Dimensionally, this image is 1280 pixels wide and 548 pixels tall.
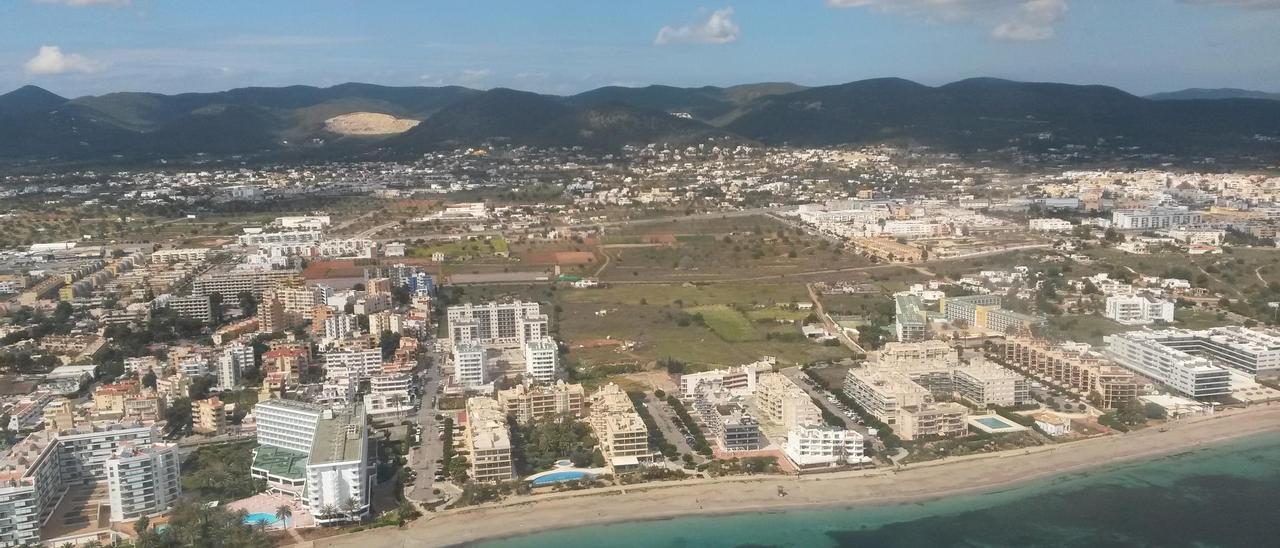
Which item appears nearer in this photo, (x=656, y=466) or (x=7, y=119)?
(x=656, y=466)

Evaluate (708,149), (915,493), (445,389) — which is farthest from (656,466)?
(708,149)

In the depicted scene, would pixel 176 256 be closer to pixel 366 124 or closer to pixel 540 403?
pixel 540 403

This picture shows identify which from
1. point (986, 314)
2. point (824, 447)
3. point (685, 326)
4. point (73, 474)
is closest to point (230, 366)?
point (73, 474)

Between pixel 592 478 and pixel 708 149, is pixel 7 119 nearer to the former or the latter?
pixel 708 149

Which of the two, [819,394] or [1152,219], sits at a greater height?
[1152,219]

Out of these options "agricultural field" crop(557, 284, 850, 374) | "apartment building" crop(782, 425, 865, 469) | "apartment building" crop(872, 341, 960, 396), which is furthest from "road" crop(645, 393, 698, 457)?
"apartment building" crop(872, 341, 960, 396)

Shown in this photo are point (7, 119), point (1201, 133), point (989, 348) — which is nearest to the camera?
point (989, 348)

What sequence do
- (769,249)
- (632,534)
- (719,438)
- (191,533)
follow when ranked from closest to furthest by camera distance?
(191,533) → (632,534) → (719,438) → (769,249)
